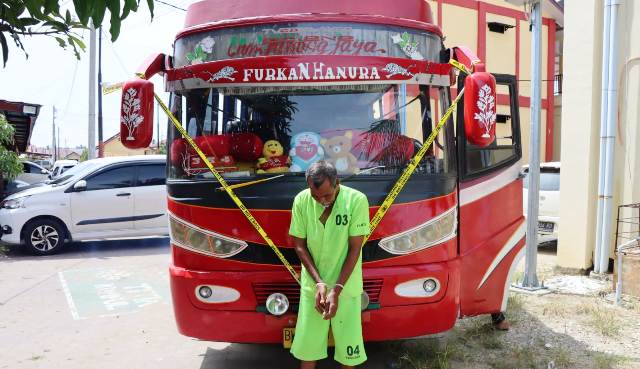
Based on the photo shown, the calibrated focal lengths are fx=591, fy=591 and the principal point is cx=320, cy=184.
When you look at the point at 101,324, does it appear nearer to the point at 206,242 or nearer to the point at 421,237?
the point at 206,242

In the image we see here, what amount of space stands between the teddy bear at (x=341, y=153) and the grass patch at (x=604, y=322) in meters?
3.02

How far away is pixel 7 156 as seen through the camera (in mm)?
11883

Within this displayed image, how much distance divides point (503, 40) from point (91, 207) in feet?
46.8

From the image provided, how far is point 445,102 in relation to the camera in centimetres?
438

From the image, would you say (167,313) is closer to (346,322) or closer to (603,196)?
(346,322)

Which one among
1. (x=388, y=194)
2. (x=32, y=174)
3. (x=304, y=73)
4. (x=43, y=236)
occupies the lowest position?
(x=43, y=236)

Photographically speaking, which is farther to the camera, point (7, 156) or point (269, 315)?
point (7, 156)

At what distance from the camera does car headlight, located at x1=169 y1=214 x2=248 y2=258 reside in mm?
3938

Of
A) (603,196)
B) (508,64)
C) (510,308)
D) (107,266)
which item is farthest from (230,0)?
(508,64)

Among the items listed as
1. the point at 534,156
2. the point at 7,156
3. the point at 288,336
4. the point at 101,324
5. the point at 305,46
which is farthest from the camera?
the point at 7,156

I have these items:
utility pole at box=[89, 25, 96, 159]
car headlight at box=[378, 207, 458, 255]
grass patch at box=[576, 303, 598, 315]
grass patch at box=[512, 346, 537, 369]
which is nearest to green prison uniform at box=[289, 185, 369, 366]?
car headlight at box=[378, 207, 458, 255]

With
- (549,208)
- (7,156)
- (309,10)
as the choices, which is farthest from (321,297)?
(7,156)

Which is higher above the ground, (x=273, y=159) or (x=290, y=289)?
(x=273, y=159)

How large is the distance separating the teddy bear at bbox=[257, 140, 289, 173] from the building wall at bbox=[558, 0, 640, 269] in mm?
4983
